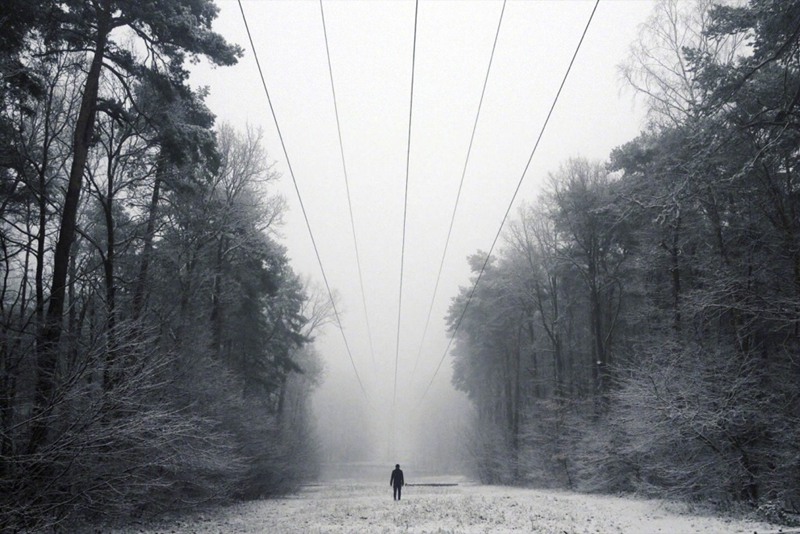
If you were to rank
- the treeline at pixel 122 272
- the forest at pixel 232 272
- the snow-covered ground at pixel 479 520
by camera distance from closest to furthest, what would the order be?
the treeline at pixel 122 272, the forest at pixel 232 272, the snow-covered ground at pixel 479 520

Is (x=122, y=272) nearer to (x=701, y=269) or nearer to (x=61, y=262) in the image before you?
(x=61, y=262)

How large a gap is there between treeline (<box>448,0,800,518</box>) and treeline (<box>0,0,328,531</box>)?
1208cm

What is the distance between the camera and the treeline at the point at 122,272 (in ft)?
25.3

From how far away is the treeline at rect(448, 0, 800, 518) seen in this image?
38.3 ft

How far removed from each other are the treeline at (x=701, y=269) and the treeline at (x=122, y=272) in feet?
39.6

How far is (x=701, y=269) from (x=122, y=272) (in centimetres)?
1931

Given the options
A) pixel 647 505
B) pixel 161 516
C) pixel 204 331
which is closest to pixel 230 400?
pixel 204 331

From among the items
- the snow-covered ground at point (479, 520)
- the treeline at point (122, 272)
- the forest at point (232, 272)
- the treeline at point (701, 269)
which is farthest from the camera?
the treeline at point (701, 269)

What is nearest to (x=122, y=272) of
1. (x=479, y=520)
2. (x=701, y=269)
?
(x=479, y=520)

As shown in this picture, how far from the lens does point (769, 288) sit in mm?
14078

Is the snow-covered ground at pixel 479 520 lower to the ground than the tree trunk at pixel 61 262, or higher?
lower

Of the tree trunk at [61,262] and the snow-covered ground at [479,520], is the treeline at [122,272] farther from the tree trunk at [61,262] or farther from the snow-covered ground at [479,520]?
the snow-covered ground at [479,520]

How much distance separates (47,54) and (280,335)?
72.4 feet

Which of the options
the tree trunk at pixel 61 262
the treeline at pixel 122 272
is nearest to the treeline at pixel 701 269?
the treeline at pixel 122 272
